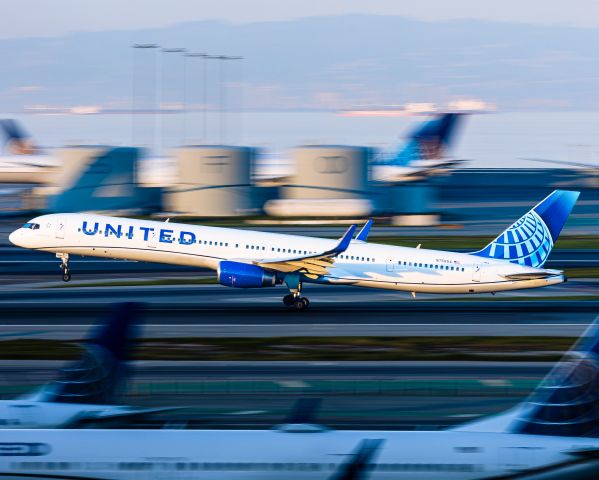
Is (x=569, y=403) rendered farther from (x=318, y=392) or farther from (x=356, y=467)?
(x=318, y=392)

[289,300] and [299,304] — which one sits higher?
[289,300]

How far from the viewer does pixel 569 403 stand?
664 inches

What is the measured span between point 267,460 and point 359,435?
1.55 m

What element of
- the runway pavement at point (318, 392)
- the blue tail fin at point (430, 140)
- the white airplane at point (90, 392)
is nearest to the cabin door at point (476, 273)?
the runway pavement at point (318, 392)

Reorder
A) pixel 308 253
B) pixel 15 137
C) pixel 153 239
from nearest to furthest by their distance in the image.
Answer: pixel 308 253 < pixel 153 239 < pixel 15 137

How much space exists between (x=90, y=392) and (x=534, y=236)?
1137 inches

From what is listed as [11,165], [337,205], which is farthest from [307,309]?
[11,165]

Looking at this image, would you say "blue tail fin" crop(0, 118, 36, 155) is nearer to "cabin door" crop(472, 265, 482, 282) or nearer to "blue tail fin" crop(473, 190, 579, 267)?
"blue tail fin" crop(473, 190, 579, 267)

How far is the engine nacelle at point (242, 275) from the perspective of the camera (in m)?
42.8

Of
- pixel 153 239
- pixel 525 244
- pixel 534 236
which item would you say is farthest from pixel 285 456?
pixel 534 236

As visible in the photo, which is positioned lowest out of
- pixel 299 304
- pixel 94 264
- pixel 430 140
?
pixel 299 304

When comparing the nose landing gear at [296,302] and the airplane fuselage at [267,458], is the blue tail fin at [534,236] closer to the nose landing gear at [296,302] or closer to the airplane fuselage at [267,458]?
the nose landing gear at [296,302]

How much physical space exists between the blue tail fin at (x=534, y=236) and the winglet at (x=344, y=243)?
6.32 metres

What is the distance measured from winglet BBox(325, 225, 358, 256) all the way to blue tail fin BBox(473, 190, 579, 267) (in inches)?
249
